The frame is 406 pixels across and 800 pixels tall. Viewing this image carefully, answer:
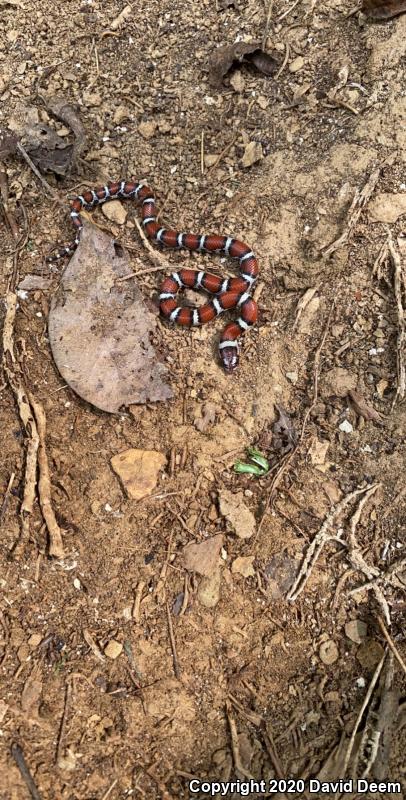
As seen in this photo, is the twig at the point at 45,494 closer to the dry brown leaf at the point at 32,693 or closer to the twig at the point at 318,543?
the dry brown leaf at the point at 32,693

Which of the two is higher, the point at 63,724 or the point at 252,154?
the point at 252,154

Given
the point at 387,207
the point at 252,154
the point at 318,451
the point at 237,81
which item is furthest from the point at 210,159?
the point at 318,451

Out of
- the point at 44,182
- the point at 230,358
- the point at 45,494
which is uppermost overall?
the point at 44,182

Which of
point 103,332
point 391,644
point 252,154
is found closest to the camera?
point 391,644

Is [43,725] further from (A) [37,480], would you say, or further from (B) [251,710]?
(A) [37,480]

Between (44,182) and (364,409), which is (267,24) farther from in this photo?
(364,409)

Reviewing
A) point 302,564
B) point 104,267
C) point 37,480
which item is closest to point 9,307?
point 104,267
